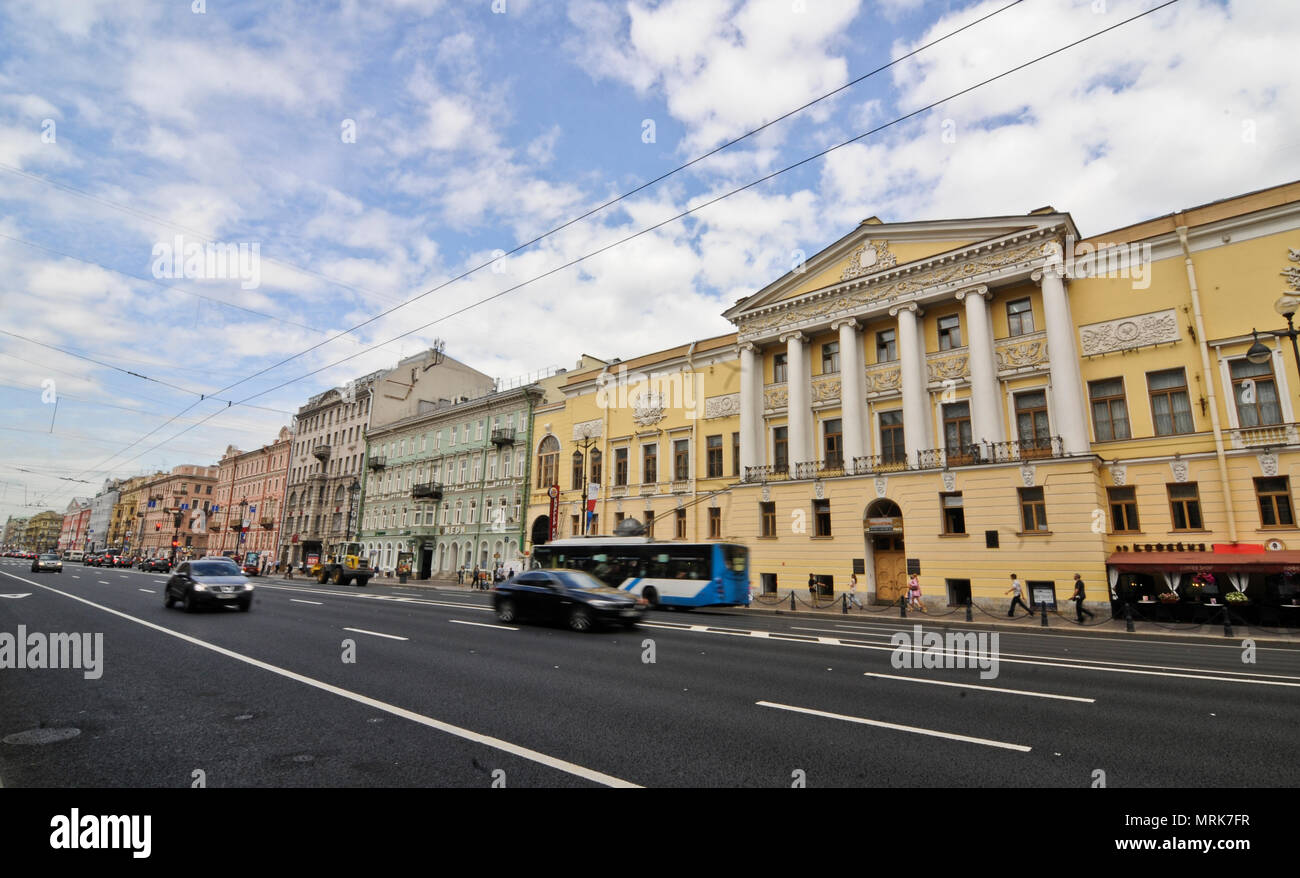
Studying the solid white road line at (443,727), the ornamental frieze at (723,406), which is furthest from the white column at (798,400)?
the solid white road line at (443,727)

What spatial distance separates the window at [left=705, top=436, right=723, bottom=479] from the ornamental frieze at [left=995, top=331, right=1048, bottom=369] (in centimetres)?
1474

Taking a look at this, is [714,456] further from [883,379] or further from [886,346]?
[886,346]

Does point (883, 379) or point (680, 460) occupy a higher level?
point (883, 379)

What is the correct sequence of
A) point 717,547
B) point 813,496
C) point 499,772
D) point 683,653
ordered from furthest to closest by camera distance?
point 813,496
point 717,547
point 683,653
point 499,772

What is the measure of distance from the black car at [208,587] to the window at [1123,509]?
29711 mm

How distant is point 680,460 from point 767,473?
6.61 m

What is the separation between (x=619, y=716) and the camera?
651cm

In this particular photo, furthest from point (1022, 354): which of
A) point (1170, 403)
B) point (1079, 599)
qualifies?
point (1079, 599)

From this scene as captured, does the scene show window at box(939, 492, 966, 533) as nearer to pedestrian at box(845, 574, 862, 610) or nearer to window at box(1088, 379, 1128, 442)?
pedestrian at box(845, 574, 862, 610)

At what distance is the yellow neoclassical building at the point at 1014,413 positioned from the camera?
2112cm
